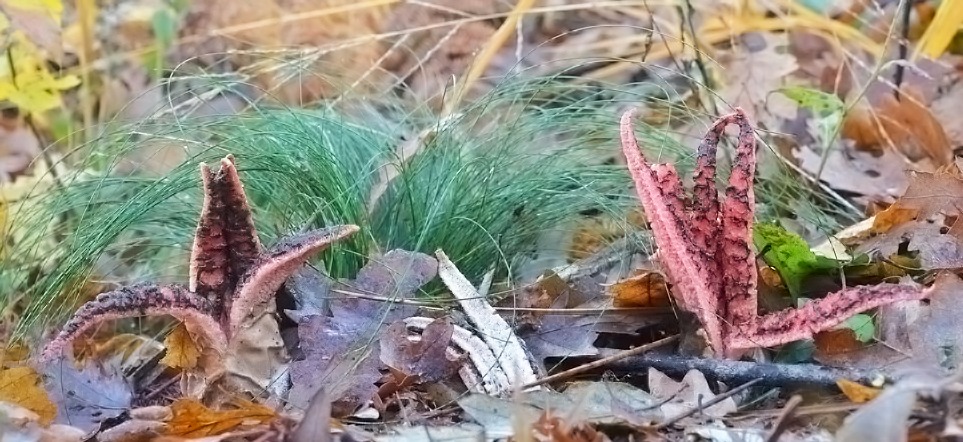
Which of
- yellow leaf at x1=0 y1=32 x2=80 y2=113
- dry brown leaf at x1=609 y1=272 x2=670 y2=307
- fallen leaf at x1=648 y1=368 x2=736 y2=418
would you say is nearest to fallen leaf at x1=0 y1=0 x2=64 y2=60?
yellow leaf at x1=0 y1=32 x2=80 y2=113

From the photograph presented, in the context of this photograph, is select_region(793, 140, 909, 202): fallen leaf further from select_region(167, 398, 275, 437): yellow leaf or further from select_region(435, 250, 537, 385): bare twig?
select_region(167, 398, 275, 437): yellow leaf

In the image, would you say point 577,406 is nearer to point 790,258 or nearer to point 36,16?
point 790,258

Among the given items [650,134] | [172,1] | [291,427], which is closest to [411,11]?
[172,1]

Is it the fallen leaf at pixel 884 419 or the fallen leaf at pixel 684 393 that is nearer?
the fallen leaf at pixel 884 419

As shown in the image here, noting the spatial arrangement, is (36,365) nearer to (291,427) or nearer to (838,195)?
(291,427)

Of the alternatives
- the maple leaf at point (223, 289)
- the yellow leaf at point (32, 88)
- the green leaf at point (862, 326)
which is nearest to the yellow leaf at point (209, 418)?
the maple leaf at point (223, 289)

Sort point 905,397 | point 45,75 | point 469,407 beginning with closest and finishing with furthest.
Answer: point 905,397 → point 469,407 → point 45,75

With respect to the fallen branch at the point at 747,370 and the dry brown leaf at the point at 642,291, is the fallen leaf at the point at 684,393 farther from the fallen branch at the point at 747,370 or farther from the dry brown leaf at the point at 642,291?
the dry brown leaf at the point at 642,291
